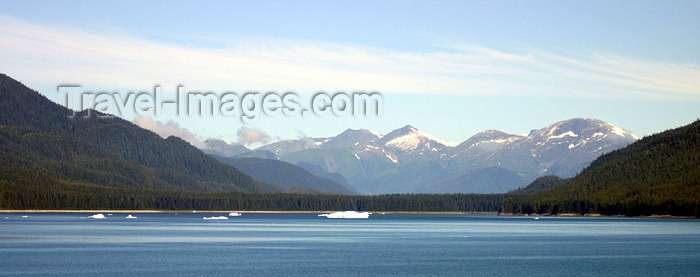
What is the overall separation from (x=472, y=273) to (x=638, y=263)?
21121 millimetres

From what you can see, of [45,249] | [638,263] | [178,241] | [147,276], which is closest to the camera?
[147,276]

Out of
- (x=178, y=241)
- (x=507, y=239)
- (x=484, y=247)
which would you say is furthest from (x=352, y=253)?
(x=507, y=239)

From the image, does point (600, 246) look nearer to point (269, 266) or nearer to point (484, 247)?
point (484, 247)

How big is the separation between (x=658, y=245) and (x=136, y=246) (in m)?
66.8

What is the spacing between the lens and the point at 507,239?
518 feet

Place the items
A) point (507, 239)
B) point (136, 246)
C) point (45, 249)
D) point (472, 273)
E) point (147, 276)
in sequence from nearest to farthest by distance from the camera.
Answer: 1. point (147, 276)
2. point (472, 273)
3. point (45, 249)
4. point (136, 246)
5. point (507, 239)

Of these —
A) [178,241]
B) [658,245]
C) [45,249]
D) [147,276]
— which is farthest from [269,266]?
[658,245]

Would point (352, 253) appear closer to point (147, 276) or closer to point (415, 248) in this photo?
point (415, 248)

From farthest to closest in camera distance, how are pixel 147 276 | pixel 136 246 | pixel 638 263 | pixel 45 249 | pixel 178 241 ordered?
pixel 178 241 < pixel 136 246 < pixel 45 249 < pixel 638 263 < pixel 147 276

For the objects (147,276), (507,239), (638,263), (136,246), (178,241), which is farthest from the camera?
(507,239)

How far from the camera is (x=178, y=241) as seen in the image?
473ft

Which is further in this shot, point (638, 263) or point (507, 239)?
point (507, 239)

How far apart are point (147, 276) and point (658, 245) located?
73.6m

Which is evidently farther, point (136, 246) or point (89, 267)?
point (136, 246)
